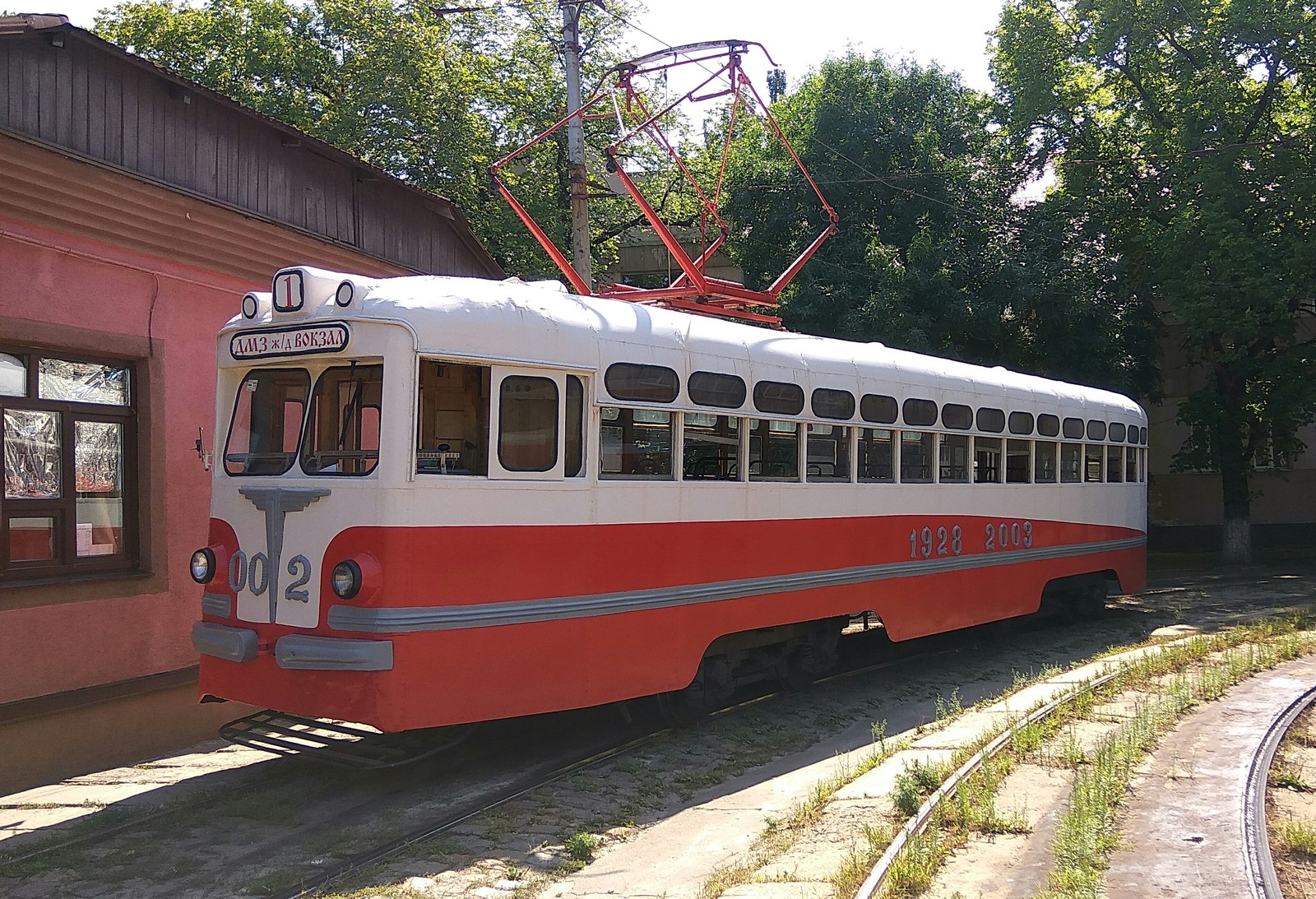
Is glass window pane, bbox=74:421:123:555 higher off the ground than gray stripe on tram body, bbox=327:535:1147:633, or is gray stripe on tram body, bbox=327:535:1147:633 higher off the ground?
glass window pane, bbox=74:421:123:555

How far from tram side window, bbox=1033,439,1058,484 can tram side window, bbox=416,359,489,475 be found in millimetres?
7680

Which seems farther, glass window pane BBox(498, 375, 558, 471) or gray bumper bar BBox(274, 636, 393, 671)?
glass window pane BBox(498, 375, 558, 471)

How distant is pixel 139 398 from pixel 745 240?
16318 millimetres

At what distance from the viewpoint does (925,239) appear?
20344 millimetres

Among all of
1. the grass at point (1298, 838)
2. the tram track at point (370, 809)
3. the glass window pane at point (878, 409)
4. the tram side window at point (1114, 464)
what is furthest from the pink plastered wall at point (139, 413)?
the tram side window at point (1114, 464)

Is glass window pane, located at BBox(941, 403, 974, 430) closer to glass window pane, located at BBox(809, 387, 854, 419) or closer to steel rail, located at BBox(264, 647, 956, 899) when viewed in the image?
glass window pane, located at BBox(809, 387, 854, 419)

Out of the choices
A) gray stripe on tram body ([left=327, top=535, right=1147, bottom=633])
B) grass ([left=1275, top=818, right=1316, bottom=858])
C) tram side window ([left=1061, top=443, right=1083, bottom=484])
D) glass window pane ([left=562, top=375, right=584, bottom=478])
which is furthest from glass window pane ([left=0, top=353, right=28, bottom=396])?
tram side window ([left=1061, top=443, right=1083, bottom=484])

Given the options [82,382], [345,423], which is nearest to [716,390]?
[345,423]

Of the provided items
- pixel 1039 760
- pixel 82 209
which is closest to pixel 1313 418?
pixel 1039 760

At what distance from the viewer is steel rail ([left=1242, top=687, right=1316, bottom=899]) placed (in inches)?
207

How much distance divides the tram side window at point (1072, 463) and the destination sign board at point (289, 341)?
9.25 meters

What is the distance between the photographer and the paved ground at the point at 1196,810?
532 cm

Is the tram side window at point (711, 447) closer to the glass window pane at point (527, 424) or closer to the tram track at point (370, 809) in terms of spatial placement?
the glass window pane at point (527, 424)

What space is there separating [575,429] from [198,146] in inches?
179
